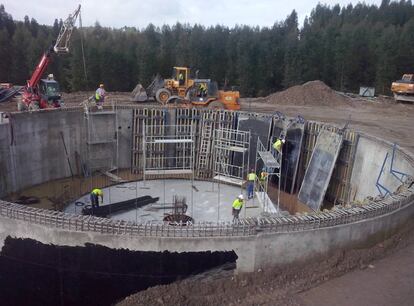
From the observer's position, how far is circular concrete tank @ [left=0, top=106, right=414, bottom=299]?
839 centimetres

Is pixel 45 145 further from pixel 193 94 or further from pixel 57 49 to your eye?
pixel 193 94

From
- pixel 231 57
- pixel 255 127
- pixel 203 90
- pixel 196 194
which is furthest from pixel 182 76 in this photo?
pixel 231 57

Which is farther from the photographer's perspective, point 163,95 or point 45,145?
point 163,95

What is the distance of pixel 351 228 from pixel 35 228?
710 cm

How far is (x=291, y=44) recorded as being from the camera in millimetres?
47312

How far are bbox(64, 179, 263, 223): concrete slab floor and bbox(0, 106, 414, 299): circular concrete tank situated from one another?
1.38 feet

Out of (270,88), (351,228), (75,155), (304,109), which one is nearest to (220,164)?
(75,155)

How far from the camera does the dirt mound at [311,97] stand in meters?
28.8

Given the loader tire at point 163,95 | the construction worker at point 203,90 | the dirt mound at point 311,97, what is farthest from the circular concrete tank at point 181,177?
the dirt mound at point 311,97

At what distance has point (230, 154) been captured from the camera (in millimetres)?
20453

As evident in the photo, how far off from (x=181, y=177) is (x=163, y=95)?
5720 mm

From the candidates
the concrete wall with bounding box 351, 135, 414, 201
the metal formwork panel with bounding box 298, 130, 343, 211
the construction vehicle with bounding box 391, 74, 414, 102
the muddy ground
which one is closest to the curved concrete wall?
the muddy ground

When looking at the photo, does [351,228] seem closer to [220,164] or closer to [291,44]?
[220,164]

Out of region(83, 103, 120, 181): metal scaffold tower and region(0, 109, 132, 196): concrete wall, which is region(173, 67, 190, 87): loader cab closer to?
region(0, 109, 132, 196): concrete wall
